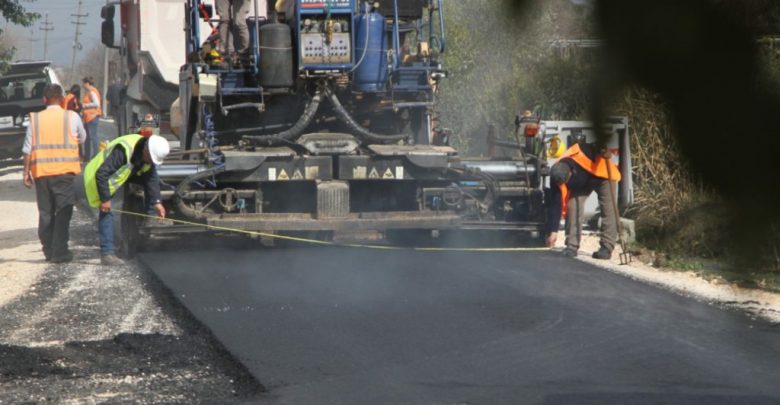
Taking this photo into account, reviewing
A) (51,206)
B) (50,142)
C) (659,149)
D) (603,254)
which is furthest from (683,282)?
(659,149)

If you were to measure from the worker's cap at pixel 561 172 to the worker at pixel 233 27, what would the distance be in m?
3.43

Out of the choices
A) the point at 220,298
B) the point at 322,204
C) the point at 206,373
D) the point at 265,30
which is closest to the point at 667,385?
the point at 206,373

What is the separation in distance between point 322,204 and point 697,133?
910 cm

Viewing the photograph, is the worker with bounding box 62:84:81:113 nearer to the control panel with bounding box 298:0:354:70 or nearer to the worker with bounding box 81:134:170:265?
the worker with bounding box 81:134:170:265

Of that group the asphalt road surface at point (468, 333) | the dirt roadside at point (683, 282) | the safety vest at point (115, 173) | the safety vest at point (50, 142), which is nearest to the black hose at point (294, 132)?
the safety vest at point (115, 173)

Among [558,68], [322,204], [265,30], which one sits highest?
[265,30]

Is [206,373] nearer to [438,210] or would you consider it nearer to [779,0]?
[779,0]

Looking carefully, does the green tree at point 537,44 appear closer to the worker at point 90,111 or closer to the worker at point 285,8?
the worker at point 285,8

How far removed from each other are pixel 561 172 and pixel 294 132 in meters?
2.81

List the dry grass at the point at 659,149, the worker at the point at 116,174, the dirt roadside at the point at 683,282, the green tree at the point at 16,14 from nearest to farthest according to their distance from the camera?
the dry grass at the point at 659,149
the dirt roadside at the point at 683,282
the worker at the point at 116,174
the green tree at the point at 16,14

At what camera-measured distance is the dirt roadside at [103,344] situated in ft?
18.8

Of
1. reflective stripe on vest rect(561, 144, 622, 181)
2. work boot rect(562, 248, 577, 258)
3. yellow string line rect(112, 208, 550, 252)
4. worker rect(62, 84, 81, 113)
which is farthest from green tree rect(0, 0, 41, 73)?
reflective stripe on vest rect(561, 144, 622, 181)

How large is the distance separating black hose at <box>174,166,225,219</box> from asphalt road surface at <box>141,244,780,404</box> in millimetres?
478

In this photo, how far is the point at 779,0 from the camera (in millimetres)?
1854
